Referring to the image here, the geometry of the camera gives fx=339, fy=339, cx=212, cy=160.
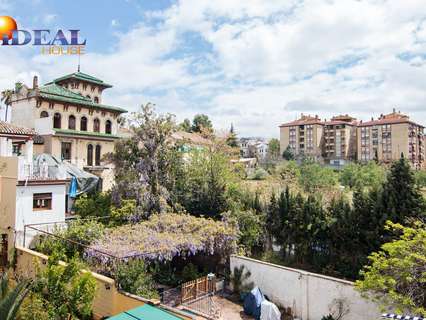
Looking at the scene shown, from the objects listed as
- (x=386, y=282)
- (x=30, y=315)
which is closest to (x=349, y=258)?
(x=386, y=282)

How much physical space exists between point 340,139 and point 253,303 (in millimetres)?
86584

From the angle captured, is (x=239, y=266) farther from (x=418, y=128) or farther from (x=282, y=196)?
Answer: (x=418, y=128)

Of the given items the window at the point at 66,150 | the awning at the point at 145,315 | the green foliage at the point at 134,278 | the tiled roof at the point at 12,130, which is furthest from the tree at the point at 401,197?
the window at the point at 66,150

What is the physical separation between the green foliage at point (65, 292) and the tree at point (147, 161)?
8788mm

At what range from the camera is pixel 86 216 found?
20.0m

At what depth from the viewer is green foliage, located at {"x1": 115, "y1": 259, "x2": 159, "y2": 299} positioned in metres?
12.5

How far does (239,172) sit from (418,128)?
85270mm

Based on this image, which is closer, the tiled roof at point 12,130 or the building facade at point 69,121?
the tiled roof at point 12,130

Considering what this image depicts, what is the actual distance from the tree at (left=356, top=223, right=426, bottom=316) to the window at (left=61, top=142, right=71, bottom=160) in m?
20.7

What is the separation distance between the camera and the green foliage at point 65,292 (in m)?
10.6

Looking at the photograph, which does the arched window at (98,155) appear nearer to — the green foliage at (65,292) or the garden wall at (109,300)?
the garden wall at (109,300)

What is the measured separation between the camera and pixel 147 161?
2091 cm

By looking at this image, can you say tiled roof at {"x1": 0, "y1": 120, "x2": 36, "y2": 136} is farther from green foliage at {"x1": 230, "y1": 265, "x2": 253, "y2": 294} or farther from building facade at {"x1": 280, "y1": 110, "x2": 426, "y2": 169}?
building facade at {"x1": 280, "y1": 110, "x2": 426, "y2": 169}

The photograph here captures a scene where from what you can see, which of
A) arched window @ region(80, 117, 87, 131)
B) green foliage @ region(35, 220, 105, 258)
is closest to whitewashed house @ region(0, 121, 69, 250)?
green foliage @ region(35, 220, 105, 258)
